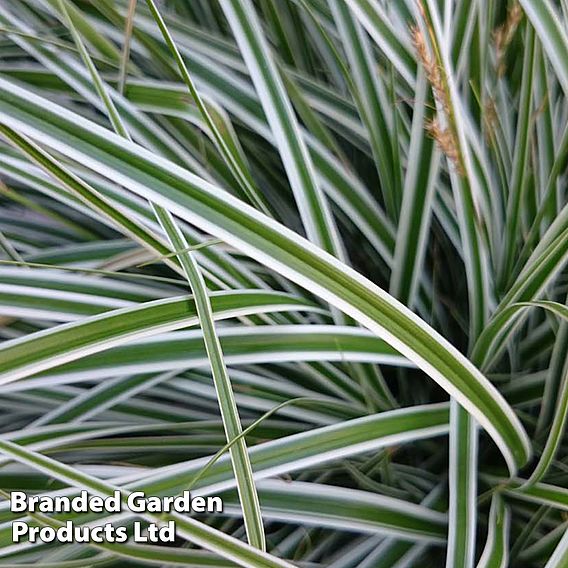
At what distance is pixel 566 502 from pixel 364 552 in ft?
0.50

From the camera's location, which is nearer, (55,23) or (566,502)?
(566,502)

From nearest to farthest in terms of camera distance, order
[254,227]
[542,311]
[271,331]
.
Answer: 1. [254,227]
2. [271,331]
3. [542,311]

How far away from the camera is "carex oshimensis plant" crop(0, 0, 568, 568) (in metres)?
0.36

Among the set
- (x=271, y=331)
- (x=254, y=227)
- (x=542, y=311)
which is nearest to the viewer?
(x=254, y=227)

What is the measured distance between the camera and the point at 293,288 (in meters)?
0.54

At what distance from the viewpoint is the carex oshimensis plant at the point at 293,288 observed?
0.36m

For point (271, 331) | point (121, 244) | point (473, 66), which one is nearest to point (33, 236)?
point (121, 244)

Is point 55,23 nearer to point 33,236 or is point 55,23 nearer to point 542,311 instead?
point 33,236

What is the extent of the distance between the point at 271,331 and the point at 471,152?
0.20 meters

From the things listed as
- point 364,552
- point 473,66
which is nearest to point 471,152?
point 473,66

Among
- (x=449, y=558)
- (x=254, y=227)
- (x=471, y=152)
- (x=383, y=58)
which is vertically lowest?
(x=449, y=558)

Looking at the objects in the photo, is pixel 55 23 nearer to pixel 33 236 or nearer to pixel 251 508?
pixel 33 236

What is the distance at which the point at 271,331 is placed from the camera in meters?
0.44

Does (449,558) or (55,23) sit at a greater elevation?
(55,23)
